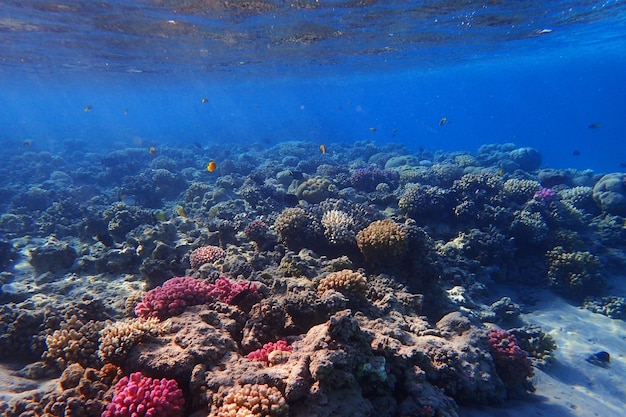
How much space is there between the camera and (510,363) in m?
5.65

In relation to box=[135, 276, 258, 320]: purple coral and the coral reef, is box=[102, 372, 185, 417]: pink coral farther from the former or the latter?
the coral reef

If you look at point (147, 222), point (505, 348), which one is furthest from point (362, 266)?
point (147, 222)

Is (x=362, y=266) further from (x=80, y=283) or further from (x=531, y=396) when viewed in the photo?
(x=80, y=283)

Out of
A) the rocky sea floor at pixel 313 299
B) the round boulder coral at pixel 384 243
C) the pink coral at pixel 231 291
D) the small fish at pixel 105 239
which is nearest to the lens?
the rocky sea floor at pixel 313 299

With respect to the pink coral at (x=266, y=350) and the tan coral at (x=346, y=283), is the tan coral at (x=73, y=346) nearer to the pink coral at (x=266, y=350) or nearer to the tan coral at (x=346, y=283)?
the pink coral at (x=266, y=350)

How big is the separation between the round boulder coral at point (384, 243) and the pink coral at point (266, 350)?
11.5 ft

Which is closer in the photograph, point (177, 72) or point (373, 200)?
point (373, 200)

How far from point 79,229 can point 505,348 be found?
13023 mm

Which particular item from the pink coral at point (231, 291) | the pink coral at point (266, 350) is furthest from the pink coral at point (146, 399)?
the pink coral at point (231, 291)

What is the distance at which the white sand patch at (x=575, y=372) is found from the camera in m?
5.26

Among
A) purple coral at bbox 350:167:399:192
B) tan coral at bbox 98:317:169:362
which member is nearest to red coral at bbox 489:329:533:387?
tan coral at bbox 98:317:169:362

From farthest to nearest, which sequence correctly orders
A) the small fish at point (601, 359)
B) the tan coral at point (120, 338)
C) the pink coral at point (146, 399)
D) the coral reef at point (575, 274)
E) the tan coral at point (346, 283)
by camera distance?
1. the coral reef at point (575, 274)
2. the small fish at point (601, 359)
3. the tan coral at point (346, 283)
4. the tan coral at point (120, 338)
5. the pink coral at point (146, 399)

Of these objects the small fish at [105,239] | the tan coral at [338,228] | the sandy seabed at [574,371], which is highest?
the small fish at [105,239]

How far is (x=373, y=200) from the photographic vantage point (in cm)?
1244
